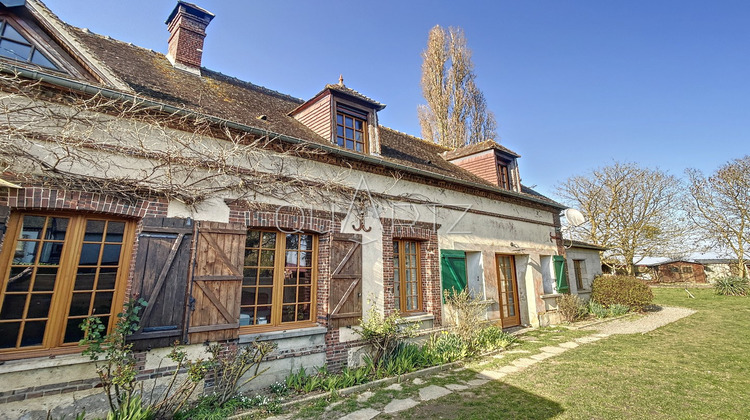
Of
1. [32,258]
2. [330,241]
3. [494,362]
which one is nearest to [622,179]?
[494,362]

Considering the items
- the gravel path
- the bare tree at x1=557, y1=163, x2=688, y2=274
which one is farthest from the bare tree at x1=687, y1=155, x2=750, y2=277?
the gravel path

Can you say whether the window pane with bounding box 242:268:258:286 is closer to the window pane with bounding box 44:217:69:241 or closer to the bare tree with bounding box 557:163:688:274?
the window pane with bounding box 44:217:69:241

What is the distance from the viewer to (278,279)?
5.45 metres

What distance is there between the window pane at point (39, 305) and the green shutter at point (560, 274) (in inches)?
453

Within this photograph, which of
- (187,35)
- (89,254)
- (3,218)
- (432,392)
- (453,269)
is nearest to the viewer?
(3,218)

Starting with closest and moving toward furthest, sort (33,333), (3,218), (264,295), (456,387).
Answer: (3,218), (33,333), (456,387), (264,295)

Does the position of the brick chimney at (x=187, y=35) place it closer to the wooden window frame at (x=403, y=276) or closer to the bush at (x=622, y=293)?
the wooden window frame at (x=403, y=276)

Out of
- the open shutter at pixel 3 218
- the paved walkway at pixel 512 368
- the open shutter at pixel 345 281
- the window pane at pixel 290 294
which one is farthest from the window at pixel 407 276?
the open shutter at pixel 3 218

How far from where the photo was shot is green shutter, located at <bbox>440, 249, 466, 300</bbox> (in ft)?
24.5

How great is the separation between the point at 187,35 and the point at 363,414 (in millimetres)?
8530

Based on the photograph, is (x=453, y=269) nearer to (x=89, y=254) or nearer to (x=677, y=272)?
(x=89, y=254)

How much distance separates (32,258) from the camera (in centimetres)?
388

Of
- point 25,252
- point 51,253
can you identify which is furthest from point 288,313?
point 25,252

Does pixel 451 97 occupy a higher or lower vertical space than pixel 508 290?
higher
